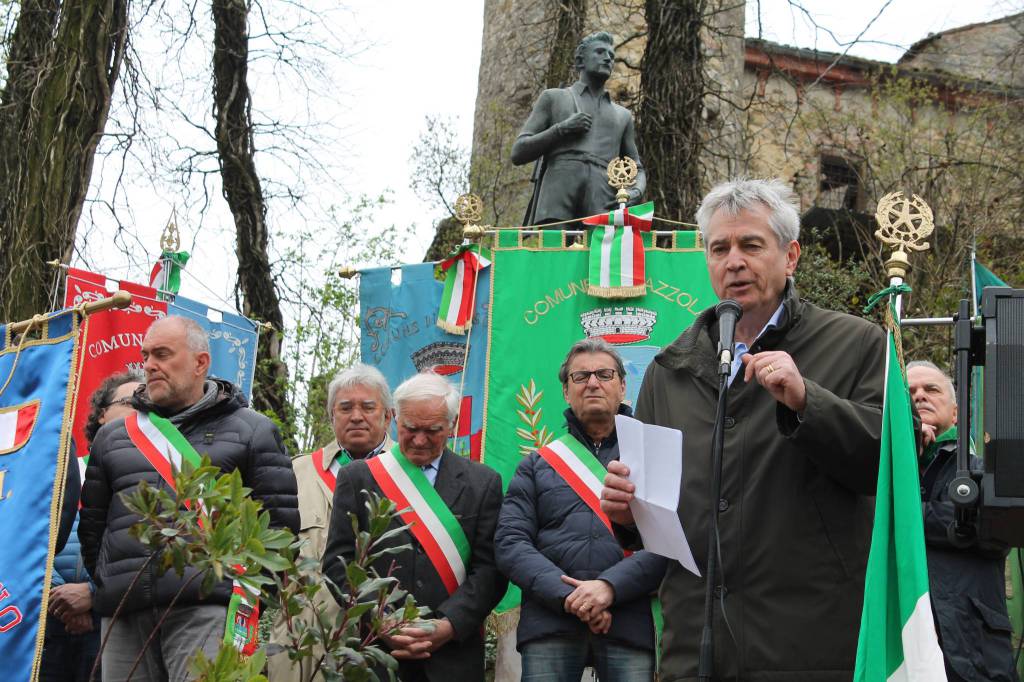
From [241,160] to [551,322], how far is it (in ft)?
25.5

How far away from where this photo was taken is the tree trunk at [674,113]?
12.1m

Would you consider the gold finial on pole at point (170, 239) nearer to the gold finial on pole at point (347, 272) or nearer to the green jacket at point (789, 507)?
the gold finial on pole at point (347, 272)

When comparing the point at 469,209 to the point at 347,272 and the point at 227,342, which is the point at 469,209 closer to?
the point at 347,272

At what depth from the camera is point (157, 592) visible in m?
4.80

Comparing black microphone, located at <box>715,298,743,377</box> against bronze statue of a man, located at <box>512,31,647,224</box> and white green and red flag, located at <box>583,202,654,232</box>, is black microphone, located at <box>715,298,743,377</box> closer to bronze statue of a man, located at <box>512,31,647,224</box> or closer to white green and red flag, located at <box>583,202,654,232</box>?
white green and red flag, located at <box>583,202,654,232</box>

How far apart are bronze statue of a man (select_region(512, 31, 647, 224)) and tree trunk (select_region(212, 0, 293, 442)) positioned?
19.2 ft

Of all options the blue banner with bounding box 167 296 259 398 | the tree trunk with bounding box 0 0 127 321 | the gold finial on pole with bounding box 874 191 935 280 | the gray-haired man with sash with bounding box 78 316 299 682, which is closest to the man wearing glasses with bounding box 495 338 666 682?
the gray-haired man with sash with bounding box 78 316 299 682

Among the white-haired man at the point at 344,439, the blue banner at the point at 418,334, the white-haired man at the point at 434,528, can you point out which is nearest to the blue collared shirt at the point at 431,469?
the white-haired man at the point at 434,528

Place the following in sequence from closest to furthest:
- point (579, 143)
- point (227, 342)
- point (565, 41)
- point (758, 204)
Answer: point (758, 204) < point (227, 342) < point (579, 143) < point (565, 41)

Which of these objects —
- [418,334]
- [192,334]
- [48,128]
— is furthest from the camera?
[48,128]

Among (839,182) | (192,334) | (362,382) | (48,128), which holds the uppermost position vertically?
(839,182)

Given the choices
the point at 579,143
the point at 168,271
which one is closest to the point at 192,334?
the point at 168,271

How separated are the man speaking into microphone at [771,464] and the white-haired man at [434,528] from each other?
166 cm

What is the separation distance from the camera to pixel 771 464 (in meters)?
3.31
